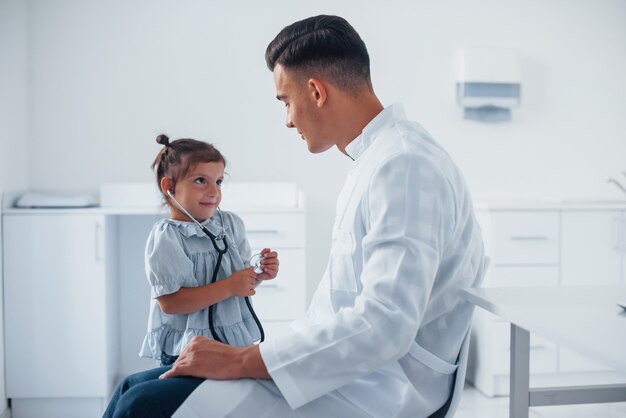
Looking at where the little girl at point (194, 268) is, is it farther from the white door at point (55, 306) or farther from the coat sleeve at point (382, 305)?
the white door at point (55, 306)

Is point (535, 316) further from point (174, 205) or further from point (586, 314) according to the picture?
point (174, 205)

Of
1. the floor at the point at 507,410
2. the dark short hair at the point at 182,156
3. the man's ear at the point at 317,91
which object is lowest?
the floor at the point at 507,410

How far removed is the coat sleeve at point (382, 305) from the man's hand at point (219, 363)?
26mm

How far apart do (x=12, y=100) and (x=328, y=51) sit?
2014 millimetres

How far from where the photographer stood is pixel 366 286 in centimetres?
96

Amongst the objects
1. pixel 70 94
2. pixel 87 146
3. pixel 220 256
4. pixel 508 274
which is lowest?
pixel 508 274

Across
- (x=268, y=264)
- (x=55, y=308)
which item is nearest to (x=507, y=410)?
(x=268, y=264)

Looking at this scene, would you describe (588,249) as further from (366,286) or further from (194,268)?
(366,286)

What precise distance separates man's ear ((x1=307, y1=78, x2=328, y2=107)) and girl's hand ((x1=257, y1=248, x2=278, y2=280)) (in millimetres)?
446

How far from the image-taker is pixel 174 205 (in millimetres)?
1578

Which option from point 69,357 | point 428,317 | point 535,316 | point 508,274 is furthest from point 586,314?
point 69,357

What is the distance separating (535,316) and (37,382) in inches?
87.8

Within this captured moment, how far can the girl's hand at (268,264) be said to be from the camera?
5.01ft

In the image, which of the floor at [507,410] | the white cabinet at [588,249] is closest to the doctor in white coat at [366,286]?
the floor at [507,410]
